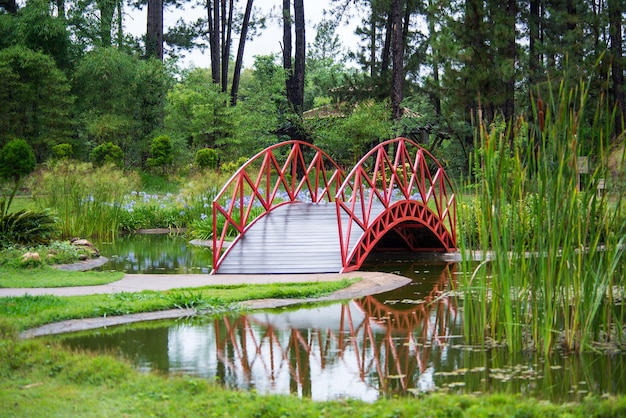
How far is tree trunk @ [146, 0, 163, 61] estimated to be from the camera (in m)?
36.8

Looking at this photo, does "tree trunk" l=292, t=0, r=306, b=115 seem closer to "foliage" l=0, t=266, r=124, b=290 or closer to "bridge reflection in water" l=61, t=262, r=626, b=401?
"foliage" l=0, t=266, r=124, b=290

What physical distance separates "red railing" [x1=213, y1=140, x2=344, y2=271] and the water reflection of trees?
370 cm

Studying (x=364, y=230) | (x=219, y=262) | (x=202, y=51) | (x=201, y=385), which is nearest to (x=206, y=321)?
(x=201, y=385)

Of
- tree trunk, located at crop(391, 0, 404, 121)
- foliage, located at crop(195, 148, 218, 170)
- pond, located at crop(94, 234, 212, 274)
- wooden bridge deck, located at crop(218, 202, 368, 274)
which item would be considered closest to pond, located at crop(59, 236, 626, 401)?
wooden bridge deck, located at crop(218, 202, 368, 274)

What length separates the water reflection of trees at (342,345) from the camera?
684 cm

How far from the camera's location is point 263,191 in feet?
76.2

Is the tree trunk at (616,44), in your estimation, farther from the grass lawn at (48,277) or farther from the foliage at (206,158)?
the grass lawn at (48,277)

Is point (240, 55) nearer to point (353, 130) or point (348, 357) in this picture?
point (353, 130)

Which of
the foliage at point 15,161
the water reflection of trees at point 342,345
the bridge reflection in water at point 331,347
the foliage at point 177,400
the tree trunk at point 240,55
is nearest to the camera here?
the foliage at point 177,400

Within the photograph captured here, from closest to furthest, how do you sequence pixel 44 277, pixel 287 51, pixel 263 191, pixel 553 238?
pixel 553 238 < pixel 44 277 < pixel 263 191 < pixel 287 51

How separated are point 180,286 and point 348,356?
4.17m

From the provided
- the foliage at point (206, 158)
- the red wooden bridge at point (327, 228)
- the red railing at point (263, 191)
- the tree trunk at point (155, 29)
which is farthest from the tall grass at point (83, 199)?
the tree trunk at point (155, 29)

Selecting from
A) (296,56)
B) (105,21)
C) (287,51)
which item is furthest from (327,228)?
(105,21)

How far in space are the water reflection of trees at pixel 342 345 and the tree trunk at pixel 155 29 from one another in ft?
93.7
